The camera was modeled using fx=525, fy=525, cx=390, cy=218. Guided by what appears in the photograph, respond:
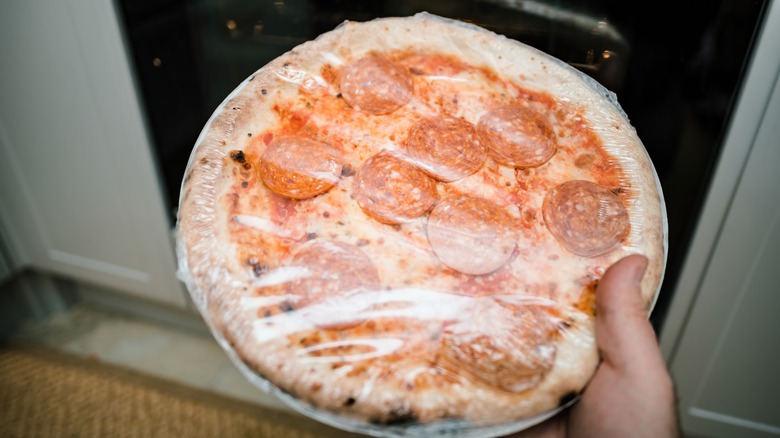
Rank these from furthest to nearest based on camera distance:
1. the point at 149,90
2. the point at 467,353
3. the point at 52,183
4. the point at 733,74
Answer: the point at 52,183, the point at 149,90, the point at 733,74, the point at 467,353

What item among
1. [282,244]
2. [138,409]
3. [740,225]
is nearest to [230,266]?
[282,244]

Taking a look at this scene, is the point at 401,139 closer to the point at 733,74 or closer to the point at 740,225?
the point at 733,74

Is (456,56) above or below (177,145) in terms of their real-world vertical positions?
above

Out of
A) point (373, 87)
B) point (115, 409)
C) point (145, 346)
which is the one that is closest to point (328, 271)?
point (373, 87)

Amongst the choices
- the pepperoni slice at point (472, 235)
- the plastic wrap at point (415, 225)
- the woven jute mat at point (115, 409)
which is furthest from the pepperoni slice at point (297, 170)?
the woven jute mat at point (115, 409)

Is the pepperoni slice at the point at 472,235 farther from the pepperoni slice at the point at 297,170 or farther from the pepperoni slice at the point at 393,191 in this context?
the pepperoni slice at the point at 297,170

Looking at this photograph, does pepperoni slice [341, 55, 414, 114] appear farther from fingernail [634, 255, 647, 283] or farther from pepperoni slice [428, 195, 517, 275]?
fingernail [634, 255, 647, 283]
